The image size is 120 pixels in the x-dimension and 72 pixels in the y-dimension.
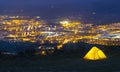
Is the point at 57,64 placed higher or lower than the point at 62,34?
higher

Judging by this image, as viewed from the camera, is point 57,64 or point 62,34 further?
point 62,34

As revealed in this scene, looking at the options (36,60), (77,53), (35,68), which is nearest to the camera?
(35,68)

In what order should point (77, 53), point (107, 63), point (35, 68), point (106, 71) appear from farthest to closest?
point (77, 53)
point (107, 63)
point (35, 68)
point (106, 71)

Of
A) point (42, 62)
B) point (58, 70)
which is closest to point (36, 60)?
point (42, 62)

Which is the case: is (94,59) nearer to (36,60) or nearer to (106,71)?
(36,60)

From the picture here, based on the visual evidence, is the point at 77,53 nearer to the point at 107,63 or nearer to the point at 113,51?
the point at 113,51

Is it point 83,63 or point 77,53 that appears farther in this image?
point 77,53

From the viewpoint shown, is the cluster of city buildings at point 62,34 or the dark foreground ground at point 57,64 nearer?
the dark foreground ground at point 57,64

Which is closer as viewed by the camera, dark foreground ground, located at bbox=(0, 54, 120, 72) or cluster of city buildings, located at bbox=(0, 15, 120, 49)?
dark foreground ground, located at bbox=(0, 54, 120, 72)
